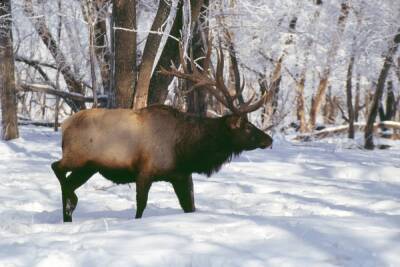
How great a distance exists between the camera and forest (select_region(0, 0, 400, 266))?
12.1 feet

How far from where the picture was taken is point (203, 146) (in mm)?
6180

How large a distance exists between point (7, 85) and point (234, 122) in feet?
32.8

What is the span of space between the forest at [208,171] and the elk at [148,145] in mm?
37

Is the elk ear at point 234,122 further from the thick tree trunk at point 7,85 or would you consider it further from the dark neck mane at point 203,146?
the thick tree trunk at point 7,85

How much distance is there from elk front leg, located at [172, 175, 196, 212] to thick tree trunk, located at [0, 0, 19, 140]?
971 cm

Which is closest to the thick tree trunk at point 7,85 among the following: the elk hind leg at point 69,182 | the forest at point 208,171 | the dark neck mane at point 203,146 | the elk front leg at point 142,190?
the forest at point 208,171

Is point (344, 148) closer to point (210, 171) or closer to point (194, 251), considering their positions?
point (210, 171)

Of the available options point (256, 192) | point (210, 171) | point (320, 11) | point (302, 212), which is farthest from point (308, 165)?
point (320, 11)

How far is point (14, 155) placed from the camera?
12.4 m

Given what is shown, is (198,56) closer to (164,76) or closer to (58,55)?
(164,76)

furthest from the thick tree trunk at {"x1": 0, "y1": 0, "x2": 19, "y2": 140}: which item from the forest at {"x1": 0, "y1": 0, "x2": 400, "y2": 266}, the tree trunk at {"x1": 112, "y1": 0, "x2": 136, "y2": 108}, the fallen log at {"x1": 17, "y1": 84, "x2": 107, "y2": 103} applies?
the tree trunk at {"x1": 112, "y1": 0, "x2": 136, "y2": 108}

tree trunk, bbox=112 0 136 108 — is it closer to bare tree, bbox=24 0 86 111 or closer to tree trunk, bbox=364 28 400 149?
bare tree, bbox=24 0 86 111

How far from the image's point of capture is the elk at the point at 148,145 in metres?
5.91

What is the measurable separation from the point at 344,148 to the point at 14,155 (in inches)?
332
